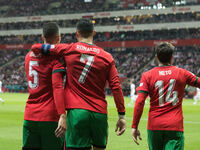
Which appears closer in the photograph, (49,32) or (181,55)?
(49,32)

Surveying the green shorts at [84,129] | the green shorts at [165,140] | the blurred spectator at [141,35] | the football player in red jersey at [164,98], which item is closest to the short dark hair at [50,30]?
the green shorts at [84,129]

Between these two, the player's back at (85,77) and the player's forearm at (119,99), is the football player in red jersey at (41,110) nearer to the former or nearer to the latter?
the player's back at (85,77)

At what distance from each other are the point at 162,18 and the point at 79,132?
198 feet

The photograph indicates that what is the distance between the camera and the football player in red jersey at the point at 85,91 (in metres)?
4.91

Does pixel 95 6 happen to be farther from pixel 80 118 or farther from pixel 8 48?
pixel 80 118

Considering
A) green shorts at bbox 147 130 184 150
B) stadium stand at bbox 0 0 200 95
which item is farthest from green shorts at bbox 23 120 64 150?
stadium stand at bbox 0 0 200 95

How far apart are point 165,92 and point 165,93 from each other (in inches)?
0.6

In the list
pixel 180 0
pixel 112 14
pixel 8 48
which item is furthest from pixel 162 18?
pixel 8 48

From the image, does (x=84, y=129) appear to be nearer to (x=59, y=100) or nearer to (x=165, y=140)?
(x=59, y=100)

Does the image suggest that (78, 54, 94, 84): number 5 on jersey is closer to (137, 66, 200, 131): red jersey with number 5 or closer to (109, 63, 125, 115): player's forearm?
(109, 63, 125, 115): player's forearm

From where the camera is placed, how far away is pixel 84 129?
4914 millimetres

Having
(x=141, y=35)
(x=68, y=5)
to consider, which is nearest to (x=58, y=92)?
(x=141, y=35)

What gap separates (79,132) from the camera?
4895 millimetres

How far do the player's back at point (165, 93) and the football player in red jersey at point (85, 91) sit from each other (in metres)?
0.60
